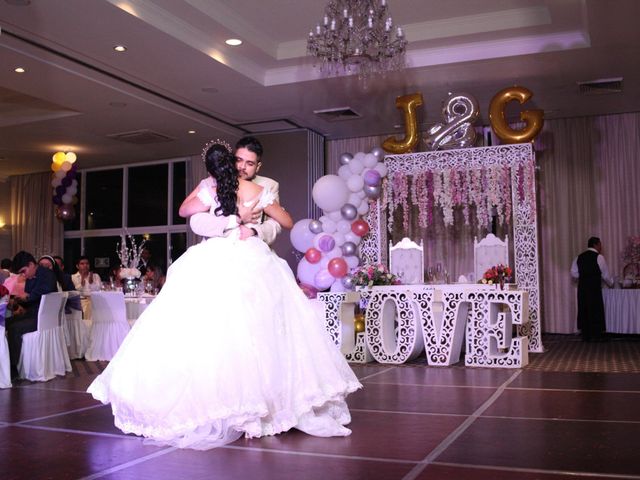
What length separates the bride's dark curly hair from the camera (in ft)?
13.0

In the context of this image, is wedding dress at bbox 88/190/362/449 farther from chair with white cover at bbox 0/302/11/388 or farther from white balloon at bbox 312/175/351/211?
white balloon at bbox 312/175/351/211

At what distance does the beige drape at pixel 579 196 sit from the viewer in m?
11.5

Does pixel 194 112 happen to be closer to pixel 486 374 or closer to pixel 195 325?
pixel 486 374

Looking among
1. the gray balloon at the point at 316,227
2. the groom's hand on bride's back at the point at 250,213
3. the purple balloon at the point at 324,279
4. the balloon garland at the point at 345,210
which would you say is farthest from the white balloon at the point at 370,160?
the groom's hand on bride's back at the point at 250,213

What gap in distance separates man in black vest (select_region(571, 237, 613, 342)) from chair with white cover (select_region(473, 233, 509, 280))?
1.60 metres

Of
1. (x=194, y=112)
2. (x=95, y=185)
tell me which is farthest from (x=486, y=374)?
(x=95, y=185)

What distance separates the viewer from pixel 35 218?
15.6 meters

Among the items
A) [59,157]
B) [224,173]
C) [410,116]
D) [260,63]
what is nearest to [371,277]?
[410,116]

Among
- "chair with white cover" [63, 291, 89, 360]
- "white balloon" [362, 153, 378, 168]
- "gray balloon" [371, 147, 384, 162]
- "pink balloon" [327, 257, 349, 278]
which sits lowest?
"chair with white cover" [63, 291, 89, 360]

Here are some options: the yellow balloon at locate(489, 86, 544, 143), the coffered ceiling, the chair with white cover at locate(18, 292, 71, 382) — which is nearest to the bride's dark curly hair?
the coffered ceiling

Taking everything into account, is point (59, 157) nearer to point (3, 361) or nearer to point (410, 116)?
point (410, 116)

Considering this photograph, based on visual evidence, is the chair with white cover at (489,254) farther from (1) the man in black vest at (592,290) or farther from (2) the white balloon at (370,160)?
(2) the white balloon at (370,160)

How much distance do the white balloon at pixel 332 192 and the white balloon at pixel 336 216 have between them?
8 cm

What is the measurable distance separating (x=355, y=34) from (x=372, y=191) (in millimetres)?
2830
